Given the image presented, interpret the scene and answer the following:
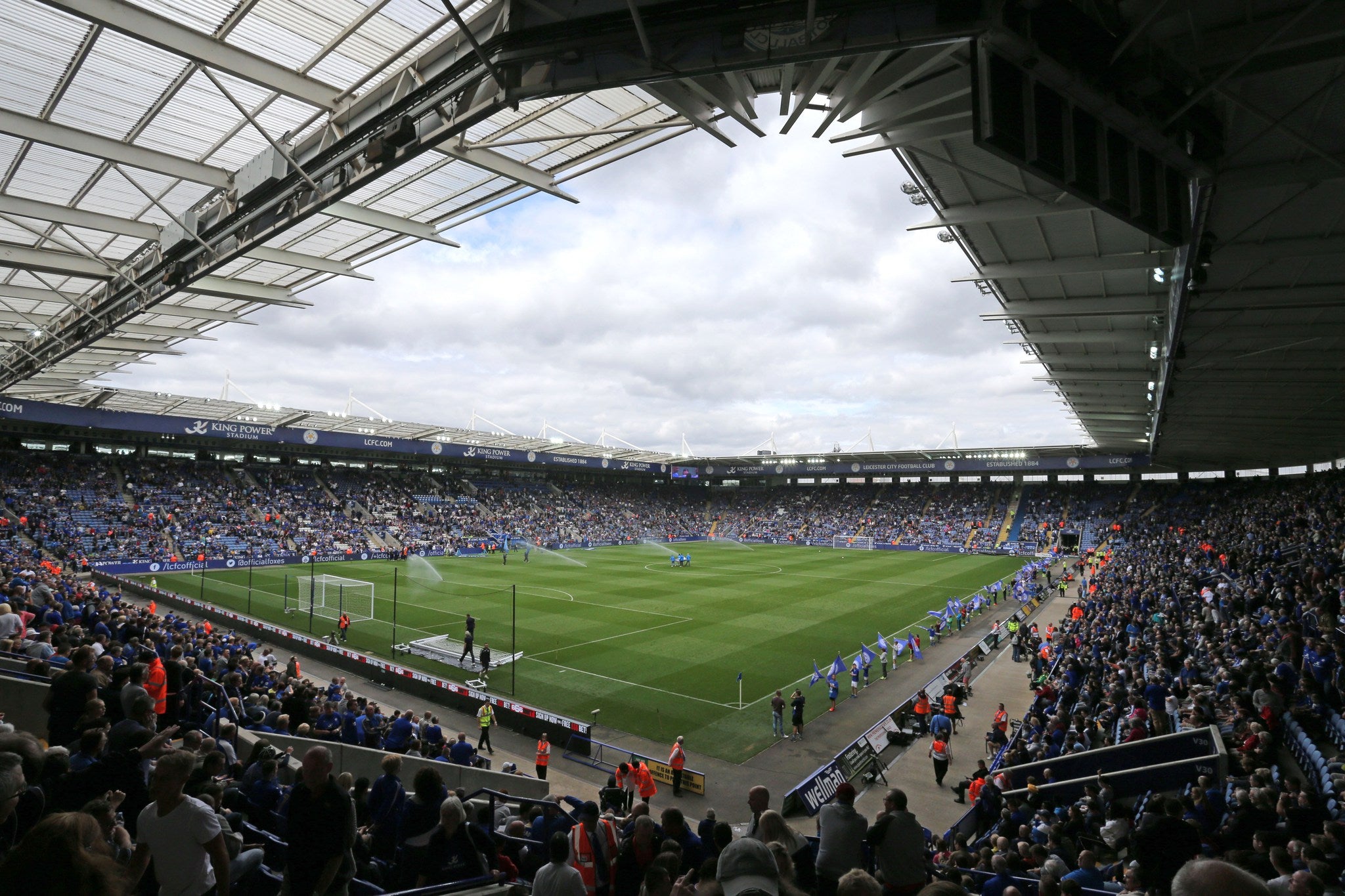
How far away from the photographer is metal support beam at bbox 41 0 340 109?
702 centimetres

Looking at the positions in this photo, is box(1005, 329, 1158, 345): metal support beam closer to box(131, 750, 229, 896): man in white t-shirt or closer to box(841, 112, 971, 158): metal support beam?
box(841, 112, 971, 158): metal support beam

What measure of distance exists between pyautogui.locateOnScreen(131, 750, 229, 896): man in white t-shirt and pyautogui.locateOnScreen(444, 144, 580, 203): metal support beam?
778 cm

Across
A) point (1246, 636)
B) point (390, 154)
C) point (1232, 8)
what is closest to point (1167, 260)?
point (1232, 8)

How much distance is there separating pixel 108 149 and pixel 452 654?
17460 mm

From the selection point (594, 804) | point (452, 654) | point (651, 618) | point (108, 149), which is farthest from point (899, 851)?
point (651, 618)

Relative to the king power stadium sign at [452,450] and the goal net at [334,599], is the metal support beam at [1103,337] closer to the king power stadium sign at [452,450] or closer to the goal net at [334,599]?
the goal net at [334,599]

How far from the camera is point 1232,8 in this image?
221 inches

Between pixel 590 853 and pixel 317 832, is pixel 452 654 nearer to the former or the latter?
pixel 590 853

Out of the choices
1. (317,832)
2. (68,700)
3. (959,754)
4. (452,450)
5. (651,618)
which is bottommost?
(959,754)

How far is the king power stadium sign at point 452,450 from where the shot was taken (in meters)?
43.7

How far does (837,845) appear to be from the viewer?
5.18m

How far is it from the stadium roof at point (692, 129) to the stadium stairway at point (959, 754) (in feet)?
33.1

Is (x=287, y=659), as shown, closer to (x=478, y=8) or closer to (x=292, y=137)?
(x=292, y=137)

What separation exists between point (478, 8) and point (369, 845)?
825cm
